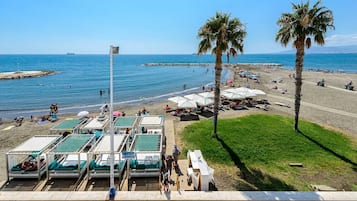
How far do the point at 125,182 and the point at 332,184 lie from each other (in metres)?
10.6

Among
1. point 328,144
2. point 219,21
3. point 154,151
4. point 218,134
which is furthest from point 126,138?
point 328,144

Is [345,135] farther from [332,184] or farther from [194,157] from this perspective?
[194,157]

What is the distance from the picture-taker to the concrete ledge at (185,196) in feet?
35.0

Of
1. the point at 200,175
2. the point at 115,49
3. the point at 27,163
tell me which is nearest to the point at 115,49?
the point at 115,49

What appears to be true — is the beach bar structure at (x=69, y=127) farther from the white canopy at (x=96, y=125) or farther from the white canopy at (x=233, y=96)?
the white canopy at (x=233, y=96)

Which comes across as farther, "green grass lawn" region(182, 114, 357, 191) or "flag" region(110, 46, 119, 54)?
"green grass lawn" region(182, 114, 357, 191)

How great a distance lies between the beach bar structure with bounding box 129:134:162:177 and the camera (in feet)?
43.3

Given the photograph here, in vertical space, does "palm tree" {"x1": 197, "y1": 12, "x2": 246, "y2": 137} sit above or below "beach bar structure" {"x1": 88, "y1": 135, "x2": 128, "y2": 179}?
above

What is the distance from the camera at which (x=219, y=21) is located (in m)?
17.0

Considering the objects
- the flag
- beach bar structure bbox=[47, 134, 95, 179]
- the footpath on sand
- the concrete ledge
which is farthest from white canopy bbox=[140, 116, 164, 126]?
the flag

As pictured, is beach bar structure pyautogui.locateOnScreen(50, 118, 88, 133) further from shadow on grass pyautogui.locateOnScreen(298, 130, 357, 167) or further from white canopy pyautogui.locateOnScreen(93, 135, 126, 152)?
shadow on grass pyautogui.locateOnScreen(298, 130, 357, 167)

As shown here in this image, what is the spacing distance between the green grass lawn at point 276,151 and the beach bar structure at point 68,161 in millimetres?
6664

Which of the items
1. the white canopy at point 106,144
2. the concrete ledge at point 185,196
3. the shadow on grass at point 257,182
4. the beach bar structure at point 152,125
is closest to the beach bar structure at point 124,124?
the beach bar structure at point 152,125

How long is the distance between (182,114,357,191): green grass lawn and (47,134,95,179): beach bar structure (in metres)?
6.66
